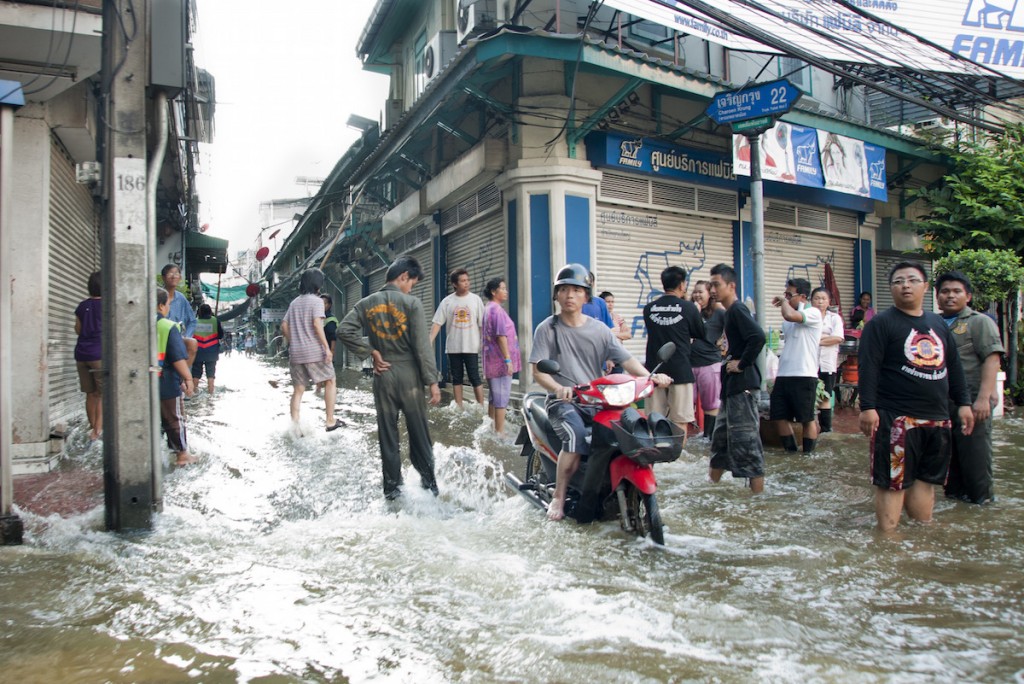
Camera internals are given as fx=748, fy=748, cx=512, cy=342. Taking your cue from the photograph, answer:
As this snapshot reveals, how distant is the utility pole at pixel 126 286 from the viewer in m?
4.66

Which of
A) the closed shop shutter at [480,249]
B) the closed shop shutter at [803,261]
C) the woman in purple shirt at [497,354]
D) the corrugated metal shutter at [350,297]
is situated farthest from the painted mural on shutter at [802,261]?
the corrugated metal shutter at [350,297]

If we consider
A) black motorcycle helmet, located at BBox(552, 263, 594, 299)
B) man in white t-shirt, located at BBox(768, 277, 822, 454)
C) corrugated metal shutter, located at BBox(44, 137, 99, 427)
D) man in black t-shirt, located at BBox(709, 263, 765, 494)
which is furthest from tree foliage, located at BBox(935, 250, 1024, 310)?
corrugated metal shutter, located at BBox(44, 137, 99, 427)

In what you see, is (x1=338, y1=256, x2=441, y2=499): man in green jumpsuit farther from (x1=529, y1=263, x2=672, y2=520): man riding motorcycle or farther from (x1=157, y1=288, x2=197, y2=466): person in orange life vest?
(x1=157, y1=288, x2=197, y2=466): person in orange life vest

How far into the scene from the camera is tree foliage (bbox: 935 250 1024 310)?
10523 mm

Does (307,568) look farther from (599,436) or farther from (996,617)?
(996,617)

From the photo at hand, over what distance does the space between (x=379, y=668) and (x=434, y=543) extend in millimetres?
1651

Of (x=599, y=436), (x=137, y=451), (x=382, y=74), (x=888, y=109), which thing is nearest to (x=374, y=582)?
(x=599, y=436)

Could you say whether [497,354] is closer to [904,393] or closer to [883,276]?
[904,393]

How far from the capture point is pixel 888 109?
17.2 m

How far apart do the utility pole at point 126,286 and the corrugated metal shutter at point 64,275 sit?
2.77 m

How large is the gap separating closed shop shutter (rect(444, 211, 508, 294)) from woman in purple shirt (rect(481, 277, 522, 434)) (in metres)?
3.83

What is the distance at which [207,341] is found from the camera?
42.5 ft

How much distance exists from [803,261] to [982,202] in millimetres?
3341

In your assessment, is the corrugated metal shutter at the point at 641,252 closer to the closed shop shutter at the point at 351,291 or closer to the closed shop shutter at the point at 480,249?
the closed shop shutter at the point at 480,249
